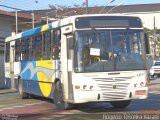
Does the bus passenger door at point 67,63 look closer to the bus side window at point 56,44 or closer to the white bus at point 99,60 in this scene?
the white bus at point 99,60

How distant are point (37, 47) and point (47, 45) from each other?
5.19 feet

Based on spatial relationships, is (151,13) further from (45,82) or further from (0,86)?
(45,82)

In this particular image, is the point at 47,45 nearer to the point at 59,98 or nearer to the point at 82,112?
the point at 59,98

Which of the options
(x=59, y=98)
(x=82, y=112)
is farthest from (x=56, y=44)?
(x=82, y=112)

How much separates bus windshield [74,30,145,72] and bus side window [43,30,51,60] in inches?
117

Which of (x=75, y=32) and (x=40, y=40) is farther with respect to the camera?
(x=40, y=40)

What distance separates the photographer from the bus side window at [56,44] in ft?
55.6

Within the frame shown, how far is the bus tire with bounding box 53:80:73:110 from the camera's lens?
16656mm

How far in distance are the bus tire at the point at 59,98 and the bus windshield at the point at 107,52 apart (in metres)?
1.82

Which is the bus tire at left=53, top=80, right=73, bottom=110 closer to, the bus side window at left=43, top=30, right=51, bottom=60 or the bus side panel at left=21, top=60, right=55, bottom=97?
the bus side panel at left=21, top=60, right=55, bottom=97

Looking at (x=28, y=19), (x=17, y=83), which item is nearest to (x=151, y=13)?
(x=28, y=19)

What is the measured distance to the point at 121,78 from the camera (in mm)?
15281

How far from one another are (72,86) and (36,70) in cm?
496

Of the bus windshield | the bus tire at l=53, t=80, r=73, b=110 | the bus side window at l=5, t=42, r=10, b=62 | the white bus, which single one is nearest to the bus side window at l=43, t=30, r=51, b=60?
the white bus
